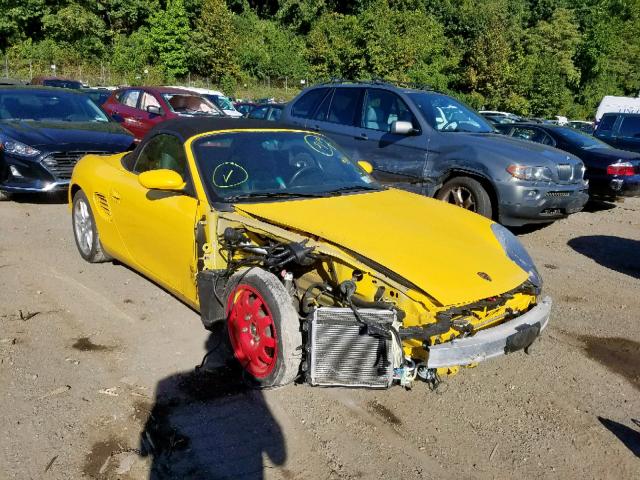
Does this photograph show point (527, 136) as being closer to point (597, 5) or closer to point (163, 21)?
point (163, 21)

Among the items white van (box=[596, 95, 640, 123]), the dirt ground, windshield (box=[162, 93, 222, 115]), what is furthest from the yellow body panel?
white van (box=[596, 95, 640, 123])

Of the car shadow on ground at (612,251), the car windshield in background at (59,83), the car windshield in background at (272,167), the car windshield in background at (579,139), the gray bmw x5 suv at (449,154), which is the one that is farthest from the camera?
the car windshield in background at (59,83)

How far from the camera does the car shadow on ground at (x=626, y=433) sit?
3104mm

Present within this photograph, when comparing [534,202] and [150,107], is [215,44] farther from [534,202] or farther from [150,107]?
[534,202]

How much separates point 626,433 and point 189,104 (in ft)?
41.1

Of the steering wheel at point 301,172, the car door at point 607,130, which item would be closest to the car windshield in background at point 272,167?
the steering wheel at point 301,172

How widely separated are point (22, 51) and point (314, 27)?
1093 inches

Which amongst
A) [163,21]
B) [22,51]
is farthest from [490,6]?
[22,51]

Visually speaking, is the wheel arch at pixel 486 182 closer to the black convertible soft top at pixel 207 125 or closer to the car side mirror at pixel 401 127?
the car side mirror at pixel 401 127

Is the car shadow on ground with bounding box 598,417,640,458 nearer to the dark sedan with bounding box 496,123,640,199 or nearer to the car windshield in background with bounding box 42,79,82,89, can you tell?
the dark sedan with bounding box 496,123,640,199

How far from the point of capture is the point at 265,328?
3307 millimetres

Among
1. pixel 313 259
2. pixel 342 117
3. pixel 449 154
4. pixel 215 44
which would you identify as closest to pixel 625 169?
pixel 449 154

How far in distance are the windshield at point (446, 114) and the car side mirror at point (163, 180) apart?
4337mm

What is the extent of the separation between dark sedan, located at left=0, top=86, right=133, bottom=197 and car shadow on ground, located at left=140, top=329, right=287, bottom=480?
522 cm
